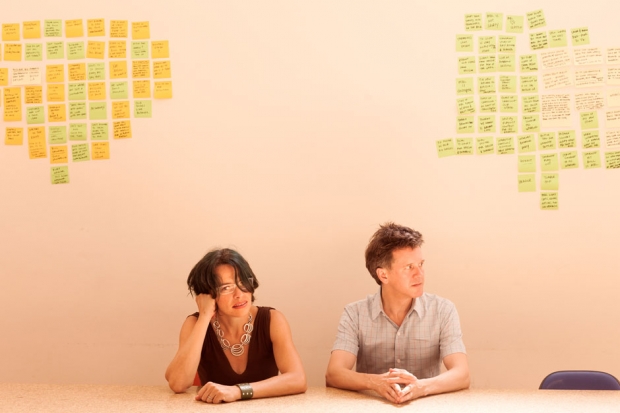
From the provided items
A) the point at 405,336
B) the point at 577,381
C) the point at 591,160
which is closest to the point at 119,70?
the point at 405,336

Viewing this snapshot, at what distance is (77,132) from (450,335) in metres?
2.10

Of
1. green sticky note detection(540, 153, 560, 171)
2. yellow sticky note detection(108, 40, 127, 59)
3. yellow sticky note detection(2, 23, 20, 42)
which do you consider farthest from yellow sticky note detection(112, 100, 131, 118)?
green sticky note detection(540, 153, 560, 171)

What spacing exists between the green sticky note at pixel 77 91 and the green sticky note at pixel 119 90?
155mm

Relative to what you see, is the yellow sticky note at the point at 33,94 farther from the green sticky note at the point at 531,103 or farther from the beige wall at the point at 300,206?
the green sticky note at the point at 531,103

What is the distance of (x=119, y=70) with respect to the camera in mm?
3488

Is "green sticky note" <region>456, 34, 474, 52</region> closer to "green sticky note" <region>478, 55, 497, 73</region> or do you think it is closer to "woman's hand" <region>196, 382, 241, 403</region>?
"green sticky note" <region>478, 55, 497, 73</region>

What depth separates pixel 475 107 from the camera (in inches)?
132

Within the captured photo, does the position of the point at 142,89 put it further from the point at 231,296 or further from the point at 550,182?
the point at 550,182

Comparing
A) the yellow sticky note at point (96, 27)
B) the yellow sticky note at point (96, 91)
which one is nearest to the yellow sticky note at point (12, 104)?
the yellow sticky note at point (96, 91)

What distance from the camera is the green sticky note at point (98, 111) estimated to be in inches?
137

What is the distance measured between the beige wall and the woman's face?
611 millimetres

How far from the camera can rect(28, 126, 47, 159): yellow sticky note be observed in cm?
351

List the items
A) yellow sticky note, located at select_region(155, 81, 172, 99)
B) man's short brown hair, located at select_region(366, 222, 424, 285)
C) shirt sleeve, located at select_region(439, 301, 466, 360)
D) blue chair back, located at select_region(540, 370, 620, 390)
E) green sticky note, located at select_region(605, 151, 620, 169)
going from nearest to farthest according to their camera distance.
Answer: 1. blue chair back, located at select_region(540, 370, 620, 390)
2. shirt sleeve, located at select_region(439, 301, 466, 360)
3. man's short brown hair, located at select_region(366, 222, 424, 285)
4. green sticky note, located at select_region(605, 151, 620, 169)
5. yellow sticky note, located at select_region(155, 81, 172, 99)

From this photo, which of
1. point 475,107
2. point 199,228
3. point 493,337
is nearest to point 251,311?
point 199,228
